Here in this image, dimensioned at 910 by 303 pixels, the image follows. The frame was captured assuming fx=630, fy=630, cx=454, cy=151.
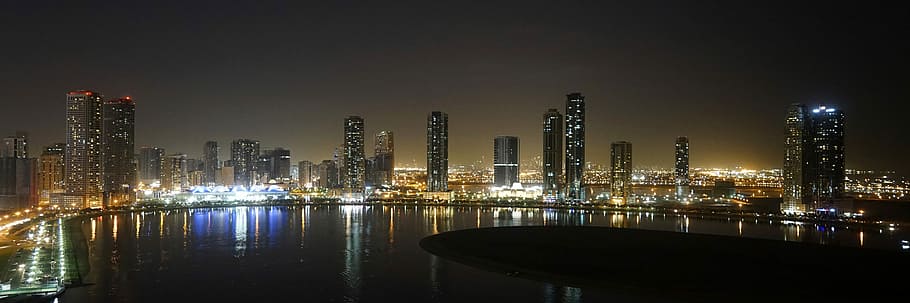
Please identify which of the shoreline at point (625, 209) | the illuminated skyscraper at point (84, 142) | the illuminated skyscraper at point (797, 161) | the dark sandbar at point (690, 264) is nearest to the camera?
the dark sandbar at point (690, 264)

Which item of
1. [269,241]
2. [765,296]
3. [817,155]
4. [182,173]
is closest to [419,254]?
[269,241]

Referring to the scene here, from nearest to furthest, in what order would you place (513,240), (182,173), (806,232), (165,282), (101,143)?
(165,282) < (513,240) < (806,232) < (101,143) < (182,173)

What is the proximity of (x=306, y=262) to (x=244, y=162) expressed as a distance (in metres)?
103

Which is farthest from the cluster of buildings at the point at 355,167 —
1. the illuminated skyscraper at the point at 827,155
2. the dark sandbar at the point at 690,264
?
the dark sandbar at the point at 690,264

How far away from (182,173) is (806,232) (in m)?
108

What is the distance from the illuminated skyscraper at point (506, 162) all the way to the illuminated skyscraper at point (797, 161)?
57.4 m

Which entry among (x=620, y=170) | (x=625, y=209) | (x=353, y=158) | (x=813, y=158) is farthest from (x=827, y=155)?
(x=353, y=158)

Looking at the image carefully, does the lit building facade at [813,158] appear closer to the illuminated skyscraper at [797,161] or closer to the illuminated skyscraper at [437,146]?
the illuminated skyscraper at [797,161]

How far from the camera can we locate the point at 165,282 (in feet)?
72.0

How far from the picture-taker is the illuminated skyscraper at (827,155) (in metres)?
60.5

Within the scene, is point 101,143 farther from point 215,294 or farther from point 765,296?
point 765,296

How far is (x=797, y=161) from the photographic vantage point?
62500mm

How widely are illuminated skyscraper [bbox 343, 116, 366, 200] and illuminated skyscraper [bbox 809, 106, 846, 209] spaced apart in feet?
200

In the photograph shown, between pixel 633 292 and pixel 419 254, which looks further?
pixel 419 254
